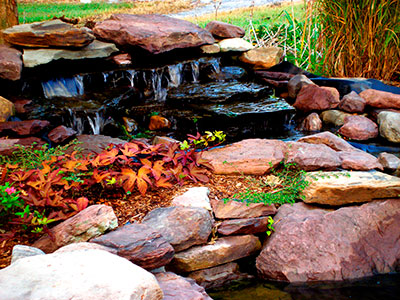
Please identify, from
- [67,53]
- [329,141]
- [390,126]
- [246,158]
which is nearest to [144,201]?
[246,158]

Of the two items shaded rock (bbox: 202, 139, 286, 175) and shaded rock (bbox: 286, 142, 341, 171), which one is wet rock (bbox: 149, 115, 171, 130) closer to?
shaded rock (bbox: 202, 139, 286, 175)

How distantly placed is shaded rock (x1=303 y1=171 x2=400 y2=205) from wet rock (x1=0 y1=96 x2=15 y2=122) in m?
3.85

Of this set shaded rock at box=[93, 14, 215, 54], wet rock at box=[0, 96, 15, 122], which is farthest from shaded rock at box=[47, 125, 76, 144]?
shaded rock at box=[93, 14, 215, 54]

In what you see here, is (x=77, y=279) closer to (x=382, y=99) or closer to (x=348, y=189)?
(x=348, y=189)

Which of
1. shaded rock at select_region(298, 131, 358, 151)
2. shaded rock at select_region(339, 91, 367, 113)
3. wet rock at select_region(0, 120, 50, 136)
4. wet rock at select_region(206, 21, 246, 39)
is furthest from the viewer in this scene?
wet rock at select_region(206, 21, 246, 39)

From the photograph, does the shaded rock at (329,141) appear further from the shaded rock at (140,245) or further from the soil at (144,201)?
the shaded rock at (140,245)

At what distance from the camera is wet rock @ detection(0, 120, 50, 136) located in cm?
412

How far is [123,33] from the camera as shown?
593 centimetres

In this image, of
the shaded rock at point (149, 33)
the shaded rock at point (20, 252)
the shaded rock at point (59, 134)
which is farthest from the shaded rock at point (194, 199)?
the shaded rock at point (149, 33)

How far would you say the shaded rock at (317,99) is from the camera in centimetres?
554

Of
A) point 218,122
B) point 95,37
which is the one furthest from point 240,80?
point 95,37

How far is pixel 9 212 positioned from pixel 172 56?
481 cm

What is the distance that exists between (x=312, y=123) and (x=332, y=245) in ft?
10.2

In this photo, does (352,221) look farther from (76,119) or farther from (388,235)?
(76,119)
